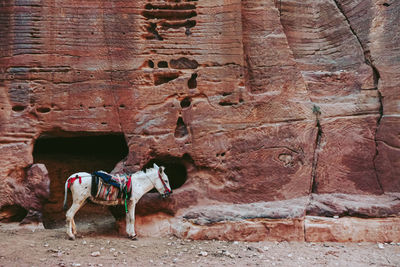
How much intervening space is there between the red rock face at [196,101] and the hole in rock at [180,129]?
0.02 meters

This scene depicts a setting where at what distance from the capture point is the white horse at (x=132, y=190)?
17.4 ft

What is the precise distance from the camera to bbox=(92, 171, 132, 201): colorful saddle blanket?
5312 mm

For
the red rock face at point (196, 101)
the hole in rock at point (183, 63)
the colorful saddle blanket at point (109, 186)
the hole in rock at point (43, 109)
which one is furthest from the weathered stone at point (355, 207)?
the hole in rock at point (43, 109)

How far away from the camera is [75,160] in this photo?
760 centimetres

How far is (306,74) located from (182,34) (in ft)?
8.47

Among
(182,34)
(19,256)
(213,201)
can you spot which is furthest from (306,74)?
(19,256)

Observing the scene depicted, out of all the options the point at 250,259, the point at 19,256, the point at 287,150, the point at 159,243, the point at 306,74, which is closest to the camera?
the point at 19,256

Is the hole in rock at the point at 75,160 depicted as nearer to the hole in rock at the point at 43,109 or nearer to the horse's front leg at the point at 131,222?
the hole in rock at the point at 43,109

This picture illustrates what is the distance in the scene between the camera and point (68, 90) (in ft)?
20.4

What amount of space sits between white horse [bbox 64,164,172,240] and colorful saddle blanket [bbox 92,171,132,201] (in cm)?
9

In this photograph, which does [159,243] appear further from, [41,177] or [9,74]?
[9,74]

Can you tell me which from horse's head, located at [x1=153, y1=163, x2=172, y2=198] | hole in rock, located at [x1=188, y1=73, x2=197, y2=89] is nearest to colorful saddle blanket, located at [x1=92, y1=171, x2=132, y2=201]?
horse's head, located at [x1=153, y1=163, x2=172, y2=198]

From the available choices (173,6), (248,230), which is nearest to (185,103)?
(173,6)

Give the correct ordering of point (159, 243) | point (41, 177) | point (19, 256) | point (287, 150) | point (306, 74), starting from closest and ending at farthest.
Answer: point (19, 256) → point (159, 243) → point (41, 177) → point (287, 150) → point (306, 74)
